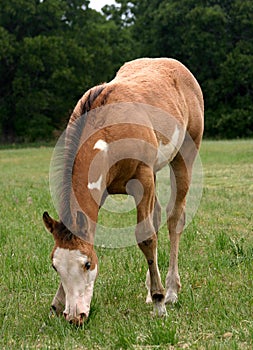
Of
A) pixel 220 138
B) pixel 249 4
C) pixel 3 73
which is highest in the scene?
pixel 249 4

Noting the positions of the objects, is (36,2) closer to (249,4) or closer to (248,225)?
(249,4)

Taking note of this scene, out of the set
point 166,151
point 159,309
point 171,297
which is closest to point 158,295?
point 159,309

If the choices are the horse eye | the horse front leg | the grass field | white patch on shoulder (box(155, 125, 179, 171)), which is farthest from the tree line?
the horse eye

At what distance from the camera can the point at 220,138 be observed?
38031 mm

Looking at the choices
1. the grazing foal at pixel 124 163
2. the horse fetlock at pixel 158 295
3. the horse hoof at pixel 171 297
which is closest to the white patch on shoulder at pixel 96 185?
the grazing foal at pixel 124 163

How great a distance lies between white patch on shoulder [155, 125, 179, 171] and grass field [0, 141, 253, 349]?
1036 millimetres

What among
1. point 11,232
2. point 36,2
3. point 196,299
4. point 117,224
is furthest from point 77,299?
point 36,2

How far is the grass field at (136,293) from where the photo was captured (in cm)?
357

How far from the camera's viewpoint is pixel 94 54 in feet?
128

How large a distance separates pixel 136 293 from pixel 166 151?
1185 mm

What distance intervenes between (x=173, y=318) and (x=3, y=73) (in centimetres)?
3600

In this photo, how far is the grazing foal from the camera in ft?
11.9

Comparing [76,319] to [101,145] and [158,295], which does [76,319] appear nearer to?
[158,295]

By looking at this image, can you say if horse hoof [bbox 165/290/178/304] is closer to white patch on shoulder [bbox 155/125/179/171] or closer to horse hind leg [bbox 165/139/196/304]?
horse hind leg [bbox 165/139/196/304]
